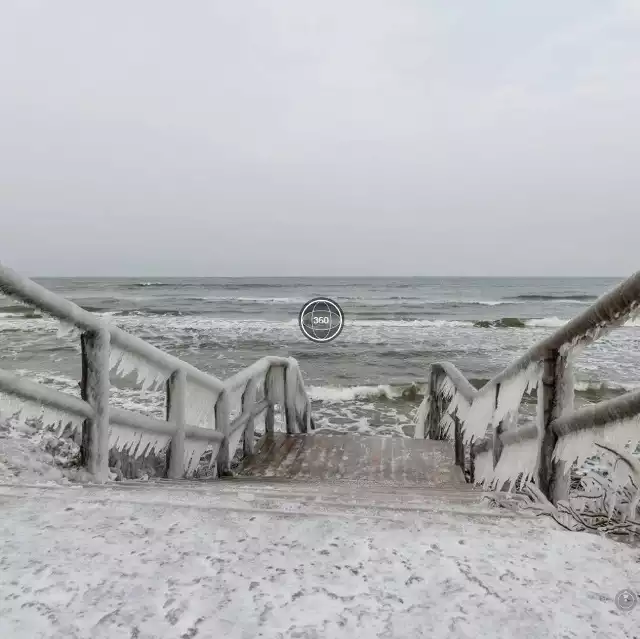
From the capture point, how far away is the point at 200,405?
3.74m

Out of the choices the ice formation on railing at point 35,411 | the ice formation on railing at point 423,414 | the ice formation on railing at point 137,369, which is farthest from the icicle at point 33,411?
the ice formation on railing at point 423,414

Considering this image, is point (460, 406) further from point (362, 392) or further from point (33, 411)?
point (362, 392)

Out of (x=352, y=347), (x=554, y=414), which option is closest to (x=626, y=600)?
(x=554, y=414)

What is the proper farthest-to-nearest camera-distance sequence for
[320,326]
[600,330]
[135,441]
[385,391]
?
[320,326], [385,391], [135,441], [600,330]

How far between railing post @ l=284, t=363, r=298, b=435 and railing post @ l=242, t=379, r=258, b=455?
103 centimetres

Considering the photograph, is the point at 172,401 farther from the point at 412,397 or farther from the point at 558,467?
the point at 412,397

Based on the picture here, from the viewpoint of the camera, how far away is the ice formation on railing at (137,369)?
260cm

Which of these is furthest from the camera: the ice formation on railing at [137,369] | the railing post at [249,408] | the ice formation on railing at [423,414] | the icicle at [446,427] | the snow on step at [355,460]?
the ice formation on railing at [423,414]

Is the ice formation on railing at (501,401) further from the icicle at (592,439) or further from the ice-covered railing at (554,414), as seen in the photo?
the icicle at (592,439)

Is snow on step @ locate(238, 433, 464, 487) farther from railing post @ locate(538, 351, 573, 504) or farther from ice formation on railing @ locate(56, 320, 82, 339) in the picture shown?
ice formation on railing @ locate(56, 320, 82, 339)

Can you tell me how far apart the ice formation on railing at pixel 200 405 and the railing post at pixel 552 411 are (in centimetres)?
244

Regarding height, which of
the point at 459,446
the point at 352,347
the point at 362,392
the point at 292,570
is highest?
the point at 292,570

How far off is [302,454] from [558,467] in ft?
11.9

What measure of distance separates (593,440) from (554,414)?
0.34m
